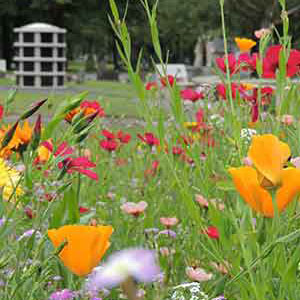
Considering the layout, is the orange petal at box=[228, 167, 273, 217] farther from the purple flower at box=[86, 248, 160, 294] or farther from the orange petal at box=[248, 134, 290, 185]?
the purple flower at box=[86, 248, 160, 294]

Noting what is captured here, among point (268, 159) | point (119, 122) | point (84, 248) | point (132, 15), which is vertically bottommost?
point (119, 122)

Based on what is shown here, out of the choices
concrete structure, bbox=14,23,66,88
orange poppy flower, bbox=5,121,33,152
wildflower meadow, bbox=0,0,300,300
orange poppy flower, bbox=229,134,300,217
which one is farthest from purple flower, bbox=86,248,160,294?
concrete structure, bbox=14,23,66,88

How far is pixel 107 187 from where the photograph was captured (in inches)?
98.7

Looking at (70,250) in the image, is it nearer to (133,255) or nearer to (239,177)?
(239,177)

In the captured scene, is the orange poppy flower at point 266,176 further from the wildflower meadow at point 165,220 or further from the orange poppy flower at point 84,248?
the orange poppy flower at point 84,248

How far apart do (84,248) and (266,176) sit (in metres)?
0.20

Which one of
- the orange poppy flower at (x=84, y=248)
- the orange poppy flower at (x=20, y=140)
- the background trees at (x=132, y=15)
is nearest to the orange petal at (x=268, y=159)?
the orange poppy flower at (x=84, y=248)

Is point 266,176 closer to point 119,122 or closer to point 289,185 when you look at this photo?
point 289,185

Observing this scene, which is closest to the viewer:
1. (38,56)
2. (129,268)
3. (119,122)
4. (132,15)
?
(129,268)

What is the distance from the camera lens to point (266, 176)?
0.60 metres

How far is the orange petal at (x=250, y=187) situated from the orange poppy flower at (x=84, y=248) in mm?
142

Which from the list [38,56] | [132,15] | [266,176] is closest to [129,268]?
[266,176]

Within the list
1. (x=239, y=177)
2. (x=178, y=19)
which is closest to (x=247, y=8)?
(x=178, y=19)

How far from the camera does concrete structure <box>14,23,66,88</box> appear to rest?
1473 centimetres
